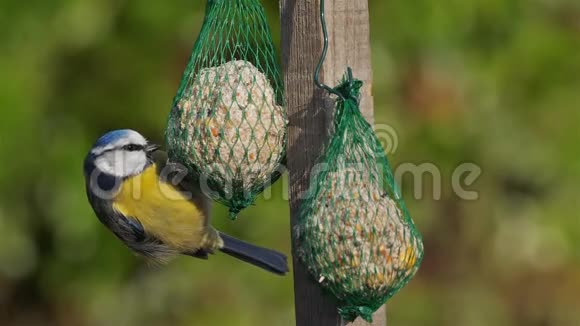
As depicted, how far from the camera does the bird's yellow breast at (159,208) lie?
3.95m

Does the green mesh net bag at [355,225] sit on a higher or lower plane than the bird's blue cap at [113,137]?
lower

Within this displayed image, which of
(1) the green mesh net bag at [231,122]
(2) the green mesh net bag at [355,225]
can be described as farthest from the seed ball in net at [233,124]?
(2) the green mesh net bag at [355,225]

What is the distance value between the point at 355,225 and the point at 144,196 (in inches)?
46.0

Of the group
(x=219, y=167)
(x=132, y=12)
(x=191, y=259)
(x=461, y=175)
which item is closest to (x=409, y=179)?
(x=461, y=175)

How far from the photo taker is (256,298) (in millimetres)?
5160

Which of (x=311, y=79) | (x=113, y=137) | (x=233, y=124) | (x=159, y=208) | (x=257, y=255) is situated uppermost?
(x=311, y=79)

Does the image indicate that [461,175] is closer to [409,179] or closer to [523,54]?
[409,179]

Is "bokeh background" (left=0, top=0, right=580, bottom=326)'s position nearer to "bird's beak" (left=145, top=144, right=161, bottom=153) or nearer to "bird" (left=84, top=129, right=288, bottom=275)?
"bird" (left=84, top=129, right=288, bottom=275)

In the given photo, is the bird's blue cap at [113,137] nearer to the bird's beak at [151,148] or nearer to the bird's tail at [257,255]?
the bird's beak at [151,148]

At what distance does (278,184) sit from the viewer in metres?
5.04

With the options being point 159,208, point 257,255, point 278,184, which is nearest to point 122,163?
point 159,208

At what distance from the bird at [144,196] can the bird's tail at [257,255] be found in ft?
0.83

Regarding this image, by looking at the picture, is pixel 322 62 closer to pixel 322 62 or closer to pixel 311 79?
pixel 322 62

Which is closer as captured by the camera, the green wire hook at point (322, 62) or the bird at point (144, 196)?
the green wire hook at point (322, 62)
